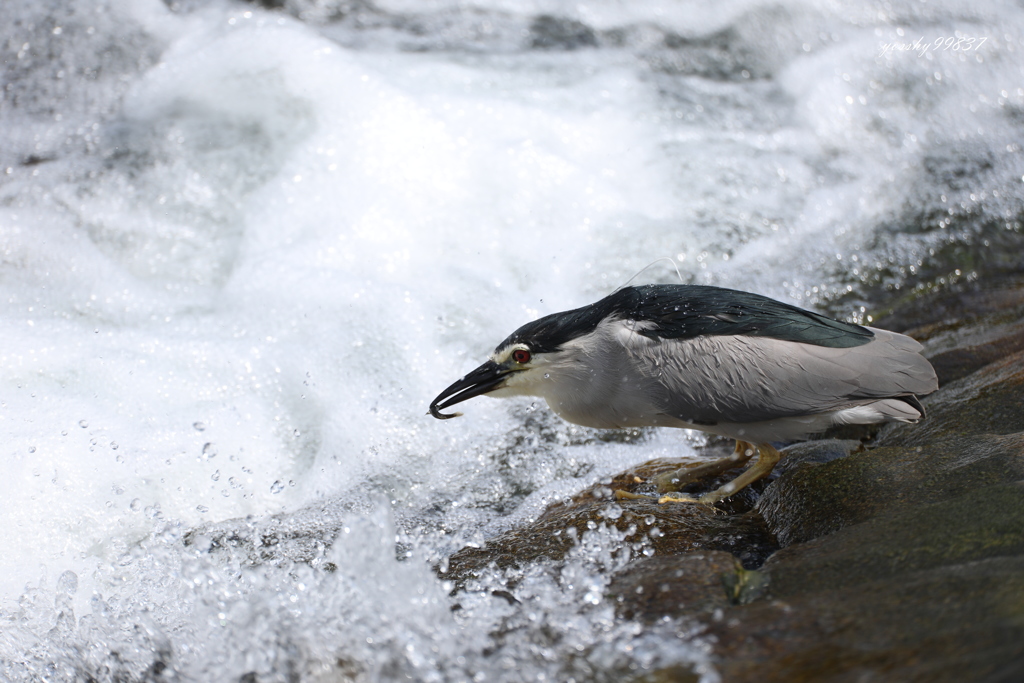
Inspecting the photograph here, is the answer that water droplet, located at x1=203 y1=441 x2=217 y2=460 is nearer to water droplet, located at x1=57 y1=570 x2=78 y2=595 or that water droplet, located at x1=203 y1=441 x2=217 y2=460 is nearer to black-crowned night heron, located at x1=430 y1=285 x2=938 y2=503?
water droplet, located at x1=57 y1=570 x2=78 y2=595

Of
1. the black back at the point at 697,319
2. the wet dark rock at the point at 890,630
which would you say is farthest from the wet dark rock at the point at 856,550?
the black back at the point at 697,319

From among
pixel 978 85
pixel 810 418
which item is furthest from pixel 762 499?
pixel 978 85

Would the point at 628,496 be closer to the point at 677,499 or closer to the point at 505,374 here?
the point at 677,499

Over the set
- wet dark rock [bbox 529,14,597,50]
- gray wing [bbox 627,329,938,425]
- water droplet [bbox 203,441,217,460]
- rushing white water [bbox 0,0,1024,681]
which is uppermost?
wet dark rock [bbox 529,14,597,50]

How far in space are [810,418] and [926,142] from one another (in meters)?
4.34

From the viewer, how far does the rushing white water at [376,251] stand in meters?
2.31

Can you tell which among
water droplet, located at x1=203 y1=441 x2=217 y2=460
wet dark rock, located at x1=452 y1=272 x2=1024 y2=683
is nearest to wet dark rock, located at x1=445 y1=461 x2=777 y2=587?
wet dark rock, located at x1=452 y1=272 x2=1024 y2=683

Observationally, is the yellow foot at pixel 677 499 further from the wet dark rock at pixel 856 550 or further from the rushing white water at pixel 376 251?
the rushing white water at pixel 376 251

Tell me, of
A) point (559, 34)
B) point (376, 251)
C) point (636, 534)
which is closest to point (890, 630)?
point (636, 534)

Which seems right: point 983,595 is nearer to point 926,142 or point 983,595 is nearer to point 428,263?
point 428,263

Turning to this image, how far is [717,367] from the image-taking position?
2.62m

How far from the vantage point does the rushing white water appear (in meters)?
2.31

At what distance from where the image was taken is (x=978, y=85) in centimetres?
653

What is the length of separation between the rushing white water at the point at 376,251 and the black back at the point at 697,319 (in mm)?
706
